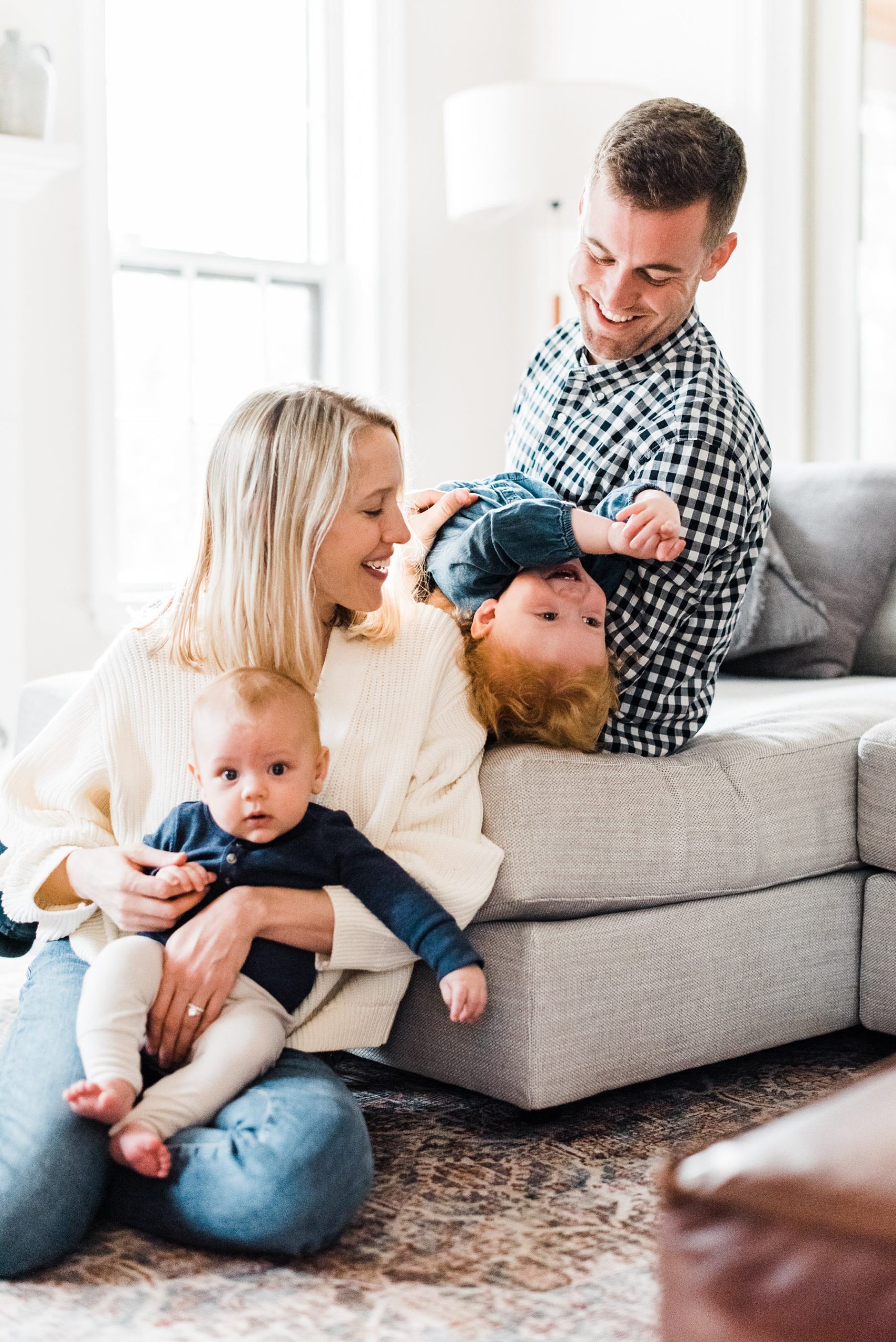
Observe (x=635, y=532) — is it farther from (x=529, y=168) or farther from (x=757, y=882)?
(x=529, y=168)

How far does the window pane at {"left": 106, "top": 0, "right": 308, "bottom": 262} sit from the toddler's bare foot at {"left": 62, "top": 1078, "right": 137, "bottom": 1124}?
315 cm

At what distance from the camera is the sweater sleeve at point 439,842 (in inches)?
68.3

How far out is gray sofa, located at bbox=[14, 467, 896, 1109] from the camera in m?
1.82

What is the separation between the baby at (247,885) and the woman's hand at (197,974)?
14 millimetres

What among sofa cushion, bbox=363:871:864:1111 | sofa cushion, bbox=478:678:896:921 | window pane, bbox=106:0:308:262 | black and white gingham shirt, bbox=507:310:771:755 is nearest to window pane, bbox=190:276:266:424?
window pane, bbox=106:0:308:262

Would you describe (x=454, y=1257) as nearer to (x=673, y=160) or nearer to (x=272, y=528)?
(x=272, y=528)

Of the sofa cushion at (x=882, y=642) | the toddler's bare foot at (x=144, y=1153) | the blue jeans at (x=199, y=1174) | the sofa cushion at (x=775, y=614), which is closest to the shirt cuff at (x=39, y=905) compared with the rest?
the blue jeans at (x=199, y=1174)

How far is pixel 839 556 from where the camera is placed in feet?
9.95

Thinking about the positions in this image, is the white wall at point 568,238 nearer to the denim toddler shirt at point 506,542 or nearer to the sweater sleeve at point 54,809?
the denim toddler shirt at point 506,542

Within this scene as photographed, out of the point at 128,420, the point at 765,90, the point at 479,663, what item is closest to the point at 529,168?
the point at 765,90

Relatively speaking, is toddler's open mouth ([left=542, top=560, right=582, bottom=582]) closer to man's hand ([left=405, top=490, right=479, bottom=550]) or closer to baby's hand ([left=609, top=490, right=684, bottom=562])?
baby's hand ([left=609, top=490, right=684, bottom=562])

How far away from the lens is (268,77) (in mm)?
4434

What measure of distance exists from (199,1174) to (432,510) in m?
0.98

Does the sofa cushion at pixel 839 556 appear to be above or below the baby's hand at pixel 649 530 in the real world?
below
